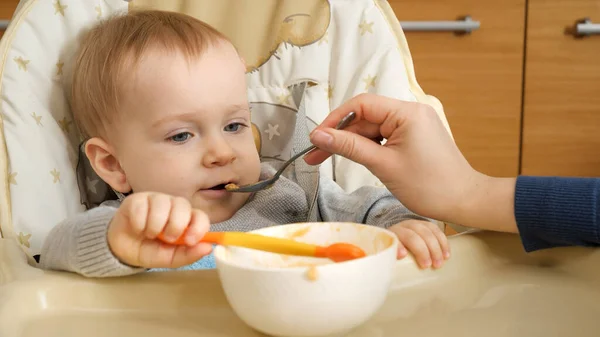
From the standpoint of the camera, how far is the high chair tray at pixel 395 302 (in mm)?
549

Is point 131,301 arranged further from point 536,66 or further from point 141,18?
point 536,66

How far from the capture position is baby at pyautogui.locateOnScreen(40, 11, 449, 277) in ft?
2.89

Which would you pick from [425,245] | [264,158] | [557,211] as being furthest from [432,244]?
[264,158]

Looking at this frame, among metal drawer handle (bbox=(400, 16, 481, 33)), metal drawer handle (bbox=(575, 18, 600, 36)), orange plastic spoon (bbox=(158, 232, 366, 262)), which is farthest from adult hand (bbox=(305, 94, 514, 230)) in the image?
metal drawer handle (bbox=(575, 18, 600, 36))

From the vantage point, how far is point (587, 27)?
5.81 feet

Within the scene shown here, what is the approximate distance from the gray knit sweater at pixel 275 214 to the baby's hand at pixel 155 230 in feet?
0.08

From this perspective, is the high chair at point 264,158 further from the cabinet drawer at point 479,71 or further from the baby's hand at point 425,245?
the cabinet drawer at point 479,71

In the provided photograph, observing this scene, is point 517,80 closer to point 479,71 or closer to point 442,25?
point 479,71

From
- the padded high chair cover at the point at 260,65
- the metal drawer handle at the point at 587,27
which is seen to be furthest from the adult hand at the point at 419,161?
the metal drawer handle at the point at 587,27

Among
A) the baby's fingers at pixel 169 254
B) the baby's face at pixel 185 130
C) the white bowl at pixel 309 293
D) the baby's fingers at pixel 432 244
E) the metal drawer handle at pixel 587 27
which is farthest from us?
the metal drawer handle at pixel 587 27

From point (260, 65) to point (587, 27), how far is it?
115 centimetres

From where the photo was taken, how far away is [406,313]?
576 mm

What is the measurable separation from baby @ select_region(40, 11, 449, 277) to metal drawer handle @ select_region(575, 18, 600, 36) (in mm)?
1177

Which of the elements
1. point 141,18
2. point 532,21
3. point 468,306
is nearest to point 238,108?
point 141,18
